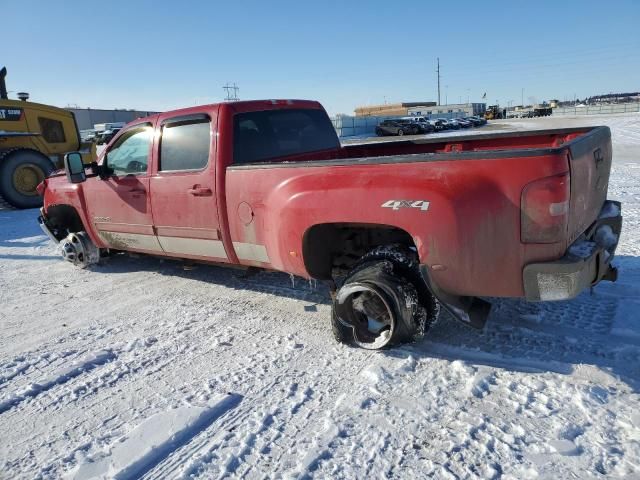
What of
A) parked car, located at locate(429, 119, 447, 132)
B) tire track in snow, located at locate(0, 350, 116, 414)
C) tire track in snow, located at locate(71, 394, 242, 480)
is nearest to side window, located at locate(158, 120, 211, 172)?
tire track in snow, located at locate(0, 350, 116, 414)

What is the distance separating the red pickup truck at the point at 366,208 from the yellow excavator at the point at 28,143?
6.57 m

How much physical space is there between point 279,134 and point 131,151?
5.29 feet

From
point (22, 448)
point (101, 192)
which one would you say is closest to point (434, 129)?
point (101, 192)

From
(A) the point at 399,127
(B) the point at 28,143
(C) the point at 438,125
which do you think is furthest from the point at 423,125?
(B) the point at 28,143

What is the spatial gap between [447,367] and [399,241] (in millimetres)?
959

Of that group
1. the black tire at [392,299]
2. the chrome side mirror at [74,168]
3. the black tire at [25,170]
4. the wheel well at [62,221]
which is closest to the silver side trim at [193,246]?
the chrome side mirror at [74,168]

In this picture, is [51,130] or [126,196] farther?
[51,130]

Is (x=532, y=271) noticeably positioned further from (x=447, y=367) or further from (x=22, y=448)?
(x=22, y=448)

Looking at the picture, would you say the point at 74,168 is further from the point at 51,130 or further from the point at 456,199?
the point at 51,130

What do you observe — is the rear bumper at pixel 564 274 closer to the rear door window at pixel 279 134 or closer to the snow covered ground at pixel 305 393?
the snow covered ground at pixel 305 393

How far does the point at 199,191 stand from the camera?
14.0ft

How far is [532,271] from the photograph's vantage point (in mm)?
2781

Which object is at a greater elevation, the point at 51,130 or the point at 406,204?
the point at 51,130

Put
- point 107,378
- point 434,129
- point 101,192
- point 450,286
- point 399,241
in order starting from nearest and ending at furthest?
1. point 450,286
2. point 107,378
3. point 399,241
4. point 101,192
5. point 434,129
